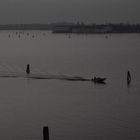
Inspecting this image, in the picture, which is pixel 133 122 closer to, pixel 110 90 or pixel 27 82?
pixel 110 90

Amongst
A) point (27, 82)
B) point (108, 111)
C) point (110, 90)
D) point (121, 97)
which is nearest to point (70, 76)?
point (27, 82)

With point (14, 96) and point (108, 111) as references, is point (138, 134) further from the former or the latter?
point (14, 96)

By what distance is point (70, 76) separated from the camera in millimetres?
73125

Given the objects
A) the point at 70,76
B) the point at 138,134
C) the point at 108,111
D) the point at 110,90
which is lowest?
the point at 138,134

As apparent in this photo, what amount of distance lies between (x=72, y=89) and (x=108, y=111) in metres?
15.7

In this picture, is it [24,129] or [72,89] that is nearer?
[24,129]

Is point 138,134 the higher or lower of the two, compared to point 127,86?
lower

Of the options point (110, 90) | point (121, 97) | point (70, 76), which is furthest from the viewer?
point (70, 76)

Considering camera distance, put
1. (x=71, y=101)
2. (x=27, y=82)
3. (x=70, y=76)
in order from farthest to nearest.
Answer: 1. (x=70, y=76)
2. (x=27, y=82)
3. (x=71, y=101)

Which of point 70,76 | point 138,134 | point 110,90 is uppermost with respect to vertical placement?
point 70,76

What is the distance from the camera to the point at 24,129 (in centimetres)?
3653

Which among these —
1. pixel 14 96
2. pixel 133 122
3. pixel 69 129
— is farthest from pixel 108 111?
pixel 14 96

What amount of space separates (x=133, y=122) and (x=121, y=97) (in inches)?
546

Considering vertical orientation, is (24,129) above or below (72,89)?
below
